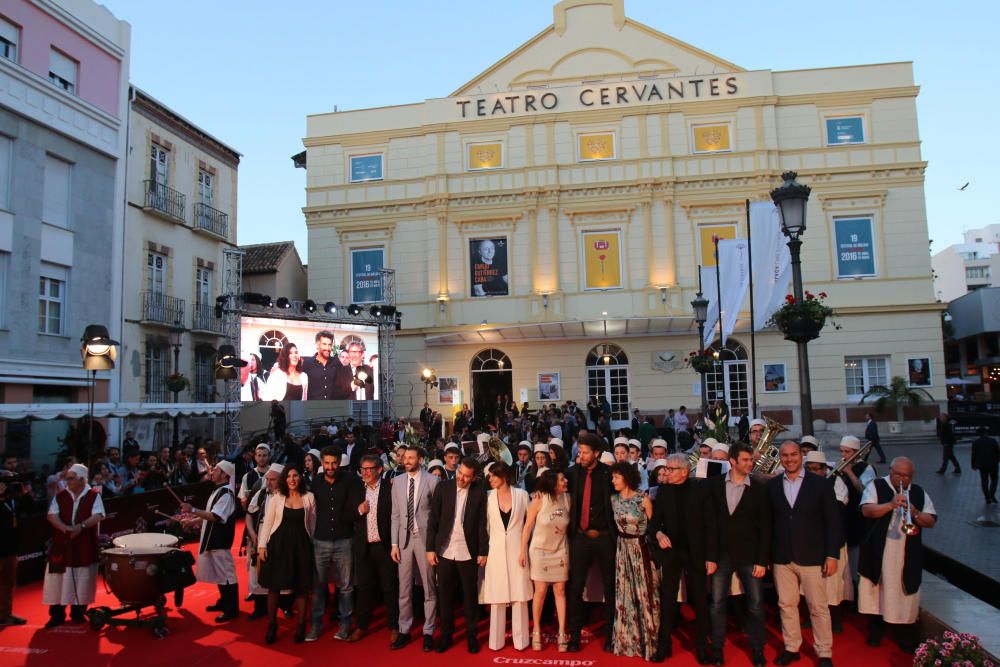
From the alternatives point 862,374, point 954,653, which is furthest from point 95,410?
point 862,374

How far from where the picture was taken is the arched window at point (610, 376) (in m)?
27.8

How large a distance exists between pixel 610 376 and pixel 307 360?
1106 cm

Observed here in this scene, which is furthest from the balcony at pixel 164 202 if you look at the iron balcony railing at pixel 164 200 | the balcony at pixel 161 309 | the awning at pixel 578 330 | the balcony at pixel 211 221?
the awning at pixel 578 330

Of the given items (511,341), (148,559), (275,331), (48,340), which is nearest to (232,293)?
(275,331)

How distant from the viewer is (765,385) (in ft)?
88.6

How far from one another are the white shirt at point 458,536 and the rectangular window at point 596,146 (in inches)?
921

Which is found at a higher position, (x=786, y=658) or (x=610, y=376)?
(x=610, y=376)

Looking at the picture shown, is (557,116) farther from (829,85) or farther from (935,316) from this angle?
(935,316)

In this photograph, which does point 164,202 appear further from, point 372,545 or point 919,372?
point 919,372

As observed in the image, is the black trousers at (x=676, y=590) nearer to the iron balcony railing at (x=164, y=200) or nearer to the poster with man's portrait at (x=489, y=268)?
the iron balcony railing at (x=164, y=200)

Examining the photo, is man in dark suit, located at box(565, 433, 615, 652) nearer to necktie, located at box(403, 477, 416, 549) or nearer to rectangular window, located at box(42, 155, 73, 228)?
necktie, located at box(403, 477, 416, 549)

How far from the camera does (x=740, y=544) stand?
21.1ft

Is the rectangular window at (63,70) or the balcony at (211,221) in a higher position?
the rectangular window at (63,70)

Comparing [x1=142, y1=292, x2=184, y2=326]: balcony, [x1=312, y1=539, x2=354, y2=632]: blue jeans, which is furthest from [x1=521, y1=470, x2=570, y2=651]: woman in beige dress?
[x1=142, y1=292, x2=184, y2=326]: balcony
